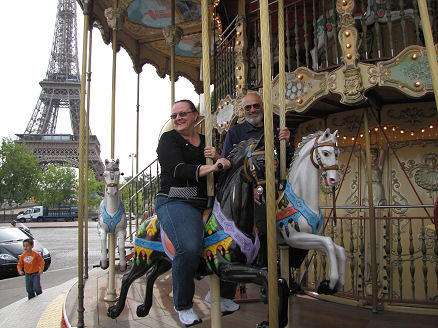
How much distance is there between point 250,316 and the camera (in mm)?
4395

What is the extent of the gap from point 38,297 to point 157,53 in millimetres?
6307

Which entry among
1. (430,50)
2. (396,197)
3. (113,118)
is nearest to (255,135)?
(430,50)

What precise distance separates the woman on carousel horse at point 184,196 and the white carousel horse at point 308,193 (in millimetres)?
752

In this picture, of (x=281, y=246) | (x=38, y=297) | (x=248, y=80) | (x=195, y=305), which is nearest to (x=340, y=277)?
(x=281, y=246)

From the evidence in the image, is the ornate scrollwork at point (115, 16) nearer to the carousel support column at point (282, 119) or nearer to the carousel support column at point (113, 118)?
the carousel support column at point (113, 118)

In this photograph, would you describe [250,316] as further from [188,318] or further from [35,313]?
[35,313]

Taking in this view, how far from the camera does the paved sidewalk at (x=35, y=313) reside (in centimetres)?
493

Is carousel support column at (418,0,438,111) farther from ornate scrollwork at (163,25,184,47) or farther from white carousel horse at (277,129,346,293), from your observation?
ornate scrollwork at (163,25,184,47)

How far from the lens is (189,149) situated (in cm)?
308

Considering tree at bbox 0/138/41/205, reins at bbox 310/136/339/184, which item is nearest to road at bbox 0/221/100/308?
reins at bbox 310/136/339/184

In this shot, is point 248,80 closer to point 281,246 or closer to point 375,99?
point 375,99

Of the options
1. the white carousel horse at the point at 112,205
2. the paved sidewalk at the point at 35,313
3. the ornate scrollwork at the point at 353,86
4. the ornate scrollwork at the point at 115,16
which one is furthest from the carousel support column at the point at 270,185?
the ornate scrollwork at the point at 115,16

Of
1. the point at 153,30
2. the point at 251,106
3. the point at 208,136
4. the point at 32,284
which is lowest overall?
the point at 32,284

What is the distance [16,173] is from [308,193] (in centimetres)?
4663
